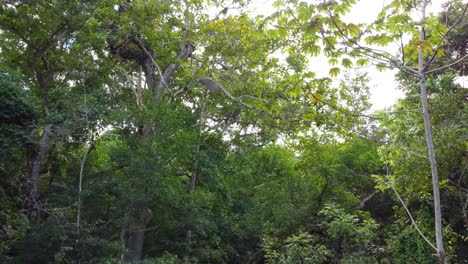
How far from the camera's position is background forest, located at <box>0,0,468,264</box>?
6.85 metres

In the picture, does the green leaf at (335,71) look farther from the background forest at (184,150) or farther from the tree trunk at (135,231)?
the tree trunk at (135,231)

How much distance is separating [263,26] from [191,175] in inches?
275

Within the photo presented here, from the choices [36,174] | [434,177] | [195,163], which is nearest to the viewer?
[434,177]

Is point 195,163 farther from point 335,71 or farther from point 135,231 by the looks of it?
point 335,71

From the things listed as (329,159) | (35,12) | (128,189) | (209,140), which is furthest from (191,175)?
(35,12)

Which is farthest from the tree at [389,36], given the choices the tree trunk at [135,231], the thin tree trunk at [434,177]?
the tree trunk at [135,231]

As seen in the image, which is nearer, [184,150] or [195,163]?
[184,150]

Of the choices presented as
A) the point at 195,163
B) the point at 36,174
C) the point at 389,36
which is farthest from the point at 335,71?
the point at 36,174

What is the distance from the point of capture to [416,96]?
Answer: 8359 millimetres

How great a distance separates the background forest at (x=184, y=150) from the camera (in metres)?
6.85

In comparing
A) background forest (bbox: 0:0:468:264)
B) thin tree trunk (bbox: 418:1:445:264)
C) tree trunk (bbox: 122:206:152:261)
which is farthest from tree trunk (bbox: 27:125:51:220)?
thin tree trunk (bbox: 418:1:445:264)

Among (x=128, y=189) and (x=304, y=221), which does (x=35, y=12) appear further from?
(x=304, y=221)

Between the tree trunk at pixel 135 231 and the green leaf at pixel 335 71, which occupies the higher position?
the green leaf at pixel 335 71

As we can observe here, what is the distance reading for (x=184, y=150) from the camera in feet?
24.6
